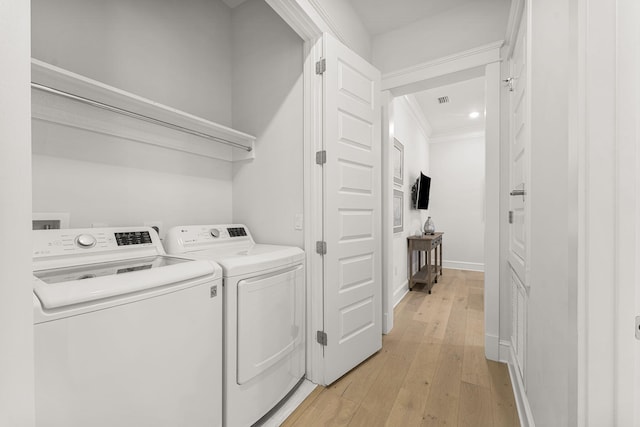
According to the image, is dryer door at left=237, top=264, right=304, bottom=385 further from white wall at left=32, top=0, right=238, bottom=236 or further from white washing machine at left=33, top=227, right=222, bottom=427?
white wall at left=32, top=0, right=238, bottom=236

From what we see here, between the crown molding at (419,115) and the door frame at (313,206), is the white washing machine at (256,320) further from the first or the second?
the crown molding at (419,115)

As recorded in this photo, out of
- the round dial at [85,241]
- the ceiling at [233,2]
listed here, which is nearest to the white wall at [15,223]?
the round dial at [85,241]

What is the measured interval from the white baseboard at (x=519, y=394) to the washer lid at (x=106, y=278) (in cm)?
166

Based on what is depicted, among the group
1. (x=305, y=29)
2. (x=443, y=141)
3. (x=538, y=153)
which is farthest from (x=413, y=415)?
(x=443, y=141)

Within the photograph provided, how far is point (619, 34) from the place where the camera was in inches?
25.8

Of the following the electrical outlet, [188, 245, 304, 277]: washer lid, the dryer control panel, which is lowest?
[188, 245, 304, 277]: washer lid

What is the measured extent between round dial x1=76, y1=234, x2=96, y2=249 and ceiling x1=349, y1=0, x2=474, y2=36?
2.42m

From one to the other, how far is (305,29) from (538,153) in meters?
1.46

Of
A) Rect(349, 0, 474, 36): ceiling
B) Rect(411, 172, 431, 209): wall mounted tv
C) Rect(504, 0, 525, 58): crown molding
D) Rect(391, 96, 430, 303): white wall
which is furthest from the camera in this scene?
Rect(411, 172, 431, 209): wall mounted tv

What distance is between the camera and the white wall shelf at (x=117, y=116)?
1238 mm

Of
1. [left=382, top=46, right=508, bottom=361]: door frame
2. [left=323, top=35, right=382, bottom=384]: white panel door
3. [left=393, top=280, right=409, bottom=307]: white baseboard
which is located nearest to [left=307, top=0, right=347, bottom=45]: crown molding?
[left=323, top=35, right=382, bottom=384]: white panel door

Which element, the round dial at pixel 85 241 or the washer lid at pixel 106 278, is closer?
the washer lid at pixel 106 278

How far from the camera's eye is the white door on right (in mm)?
1463

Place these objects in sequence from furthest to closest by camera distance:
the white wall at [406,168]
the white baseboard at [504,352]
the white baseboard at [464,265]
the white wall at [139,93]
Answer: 1. the white baseboard at [464,265]
2. the white wall at [406,168]
3. the white baseboard at [504,352]
4. the white wall at [139,93]
